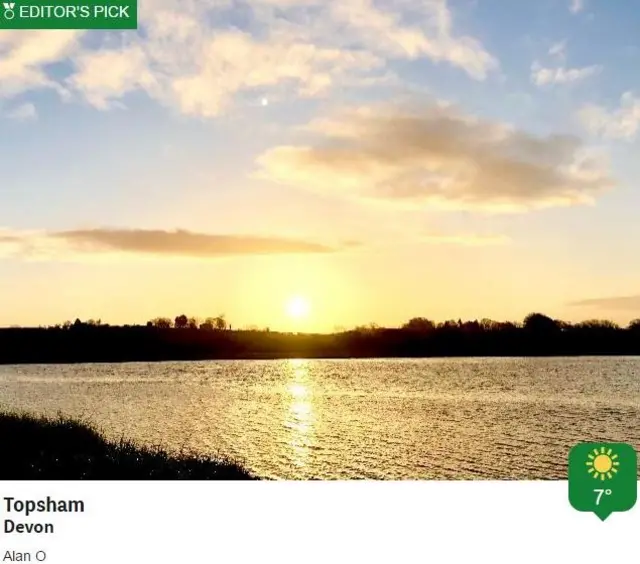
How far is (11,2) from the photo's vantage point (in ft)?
26.5

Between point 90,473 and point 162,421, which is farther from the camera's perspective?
point 162,421

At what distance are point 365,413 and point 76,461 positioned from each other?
1793cm

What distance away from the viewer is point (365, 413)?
96.8 ft

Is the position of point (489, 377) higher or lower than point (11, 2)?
lower
